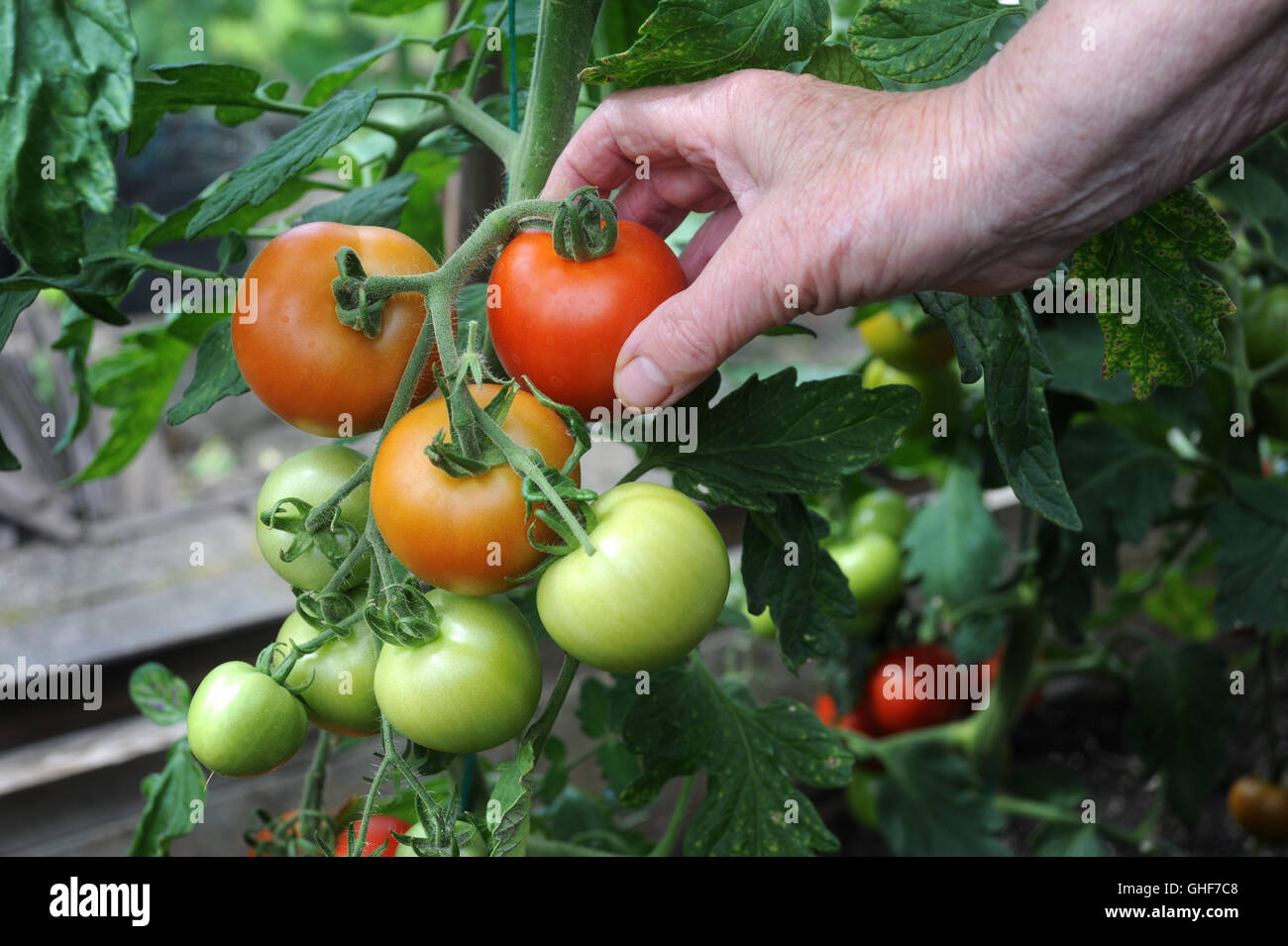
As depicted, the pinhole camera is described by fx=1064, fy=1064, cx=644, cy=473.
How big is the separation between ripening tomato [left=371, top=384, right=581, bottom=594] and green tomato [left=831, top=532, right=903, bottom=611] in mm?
747

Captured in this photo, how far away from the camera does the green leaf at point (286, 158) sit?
52cm

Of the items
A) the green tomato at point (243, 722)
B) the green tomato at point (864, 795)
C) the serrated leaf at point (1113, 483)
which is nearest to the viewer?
the green tomato at point (243, 722)

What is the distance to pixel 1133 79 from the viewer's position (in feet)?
1.43

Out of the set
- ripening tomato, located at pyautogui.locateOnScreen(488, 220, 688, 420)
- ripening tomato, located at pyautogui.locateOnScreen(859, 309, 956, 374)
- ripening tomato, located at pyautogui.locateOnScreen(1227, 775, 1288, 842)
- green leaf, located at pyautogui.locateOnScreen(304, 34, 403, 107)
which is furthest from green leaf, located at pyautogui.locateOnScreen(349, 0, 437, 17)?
ripening tomato, located at pyautogui.locateOnScreen(1227, 775, 1288, 842)

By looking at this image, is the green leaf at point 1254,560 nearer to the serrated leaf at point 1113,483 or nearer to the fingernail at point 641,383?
the serrated leaf at point 1113,483

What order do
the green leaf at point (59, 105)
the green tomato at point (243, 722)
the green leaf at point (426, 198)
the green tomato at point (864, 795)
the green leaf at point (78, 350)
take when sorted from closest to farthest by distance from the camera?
the green leaf at point (59, 105) → the green tomato at point (243, 722) → the green leaf at point (78, 350) → the green leaf at point (426, 198) → the green tomato at point (864, 795)

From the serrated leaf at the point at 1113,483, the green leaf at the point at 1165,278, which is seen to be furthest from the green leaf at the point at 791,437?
the serrated leaf at the point at 1113,483

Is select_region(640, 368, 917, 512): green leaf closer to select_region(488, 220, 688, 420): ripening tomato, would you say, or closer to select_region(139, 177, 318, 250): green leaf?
select_region(488, 220, 688, 420): ripening tomato

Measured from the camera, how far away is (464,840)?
45 centimetres

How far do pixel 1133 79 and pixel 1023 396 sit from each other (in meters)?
0.15

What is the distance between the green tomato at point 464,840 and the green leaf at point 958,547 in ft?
2.41

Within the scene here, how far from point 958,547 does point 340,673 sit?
0.80 metres
